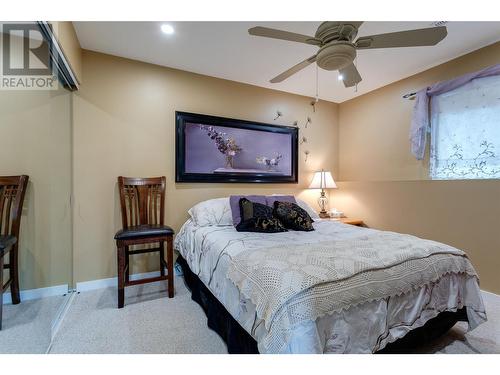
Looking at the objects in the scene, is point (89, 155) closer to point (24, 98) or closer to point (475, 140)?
point (24, 98)

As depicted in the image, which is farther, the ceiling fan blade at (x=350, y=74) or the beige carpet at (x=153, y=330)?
the ceiling fan blade at (x=350, y=74)

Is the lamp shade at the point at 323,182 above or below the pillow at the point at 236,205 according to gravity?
above

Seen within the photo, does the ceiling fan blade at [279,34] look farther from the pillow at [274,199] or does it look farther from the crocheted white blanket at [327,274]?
the pillow at [274,199]

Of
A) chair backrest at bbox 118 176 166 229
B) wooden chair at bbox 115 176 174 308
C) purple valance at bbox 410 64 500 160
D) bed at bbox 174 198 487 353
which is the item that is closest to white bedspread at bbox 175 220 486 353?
bed at bbox 174 198 487 353

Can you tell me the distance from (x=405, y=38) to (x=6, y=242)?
3167 mm

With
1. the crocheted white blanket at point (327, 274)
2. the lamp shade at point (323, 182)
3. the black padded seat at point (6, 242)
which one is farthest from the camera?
the lamp shade at point (323, 182)

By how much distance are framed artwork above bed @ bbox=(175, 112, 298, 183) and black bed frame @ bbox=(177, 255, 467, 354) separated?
1.51 m

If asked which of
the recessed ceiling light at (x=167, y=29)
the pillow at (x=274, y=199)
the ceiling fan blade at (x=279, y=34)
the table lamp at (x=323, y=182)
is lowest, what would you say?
the pillow at (x=274, y=199)

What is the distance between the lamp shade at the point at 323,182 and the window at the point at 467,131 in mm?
1210

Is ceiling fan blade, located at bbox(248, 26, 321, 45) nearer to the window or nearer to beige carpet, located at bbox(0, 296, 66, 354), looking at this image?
the window

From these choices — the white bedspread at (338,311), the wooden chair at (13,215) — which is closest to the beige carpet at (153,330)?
the white bedspread at (338,311)

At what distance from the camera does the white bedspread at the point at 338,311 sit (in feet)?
3.36

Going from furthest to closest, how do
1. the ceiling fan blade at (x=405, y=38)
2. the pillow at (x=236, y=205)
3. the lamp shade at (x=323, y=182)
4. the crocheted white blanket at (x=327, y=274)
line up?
the lamp shade at (x=323, y=182)
the pillow at (x=236, y=205)
the ceiling fan blade at (x=405, y=38)
the crocheted white blanket at (x=327, y=274)
